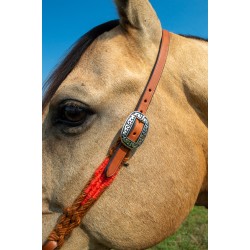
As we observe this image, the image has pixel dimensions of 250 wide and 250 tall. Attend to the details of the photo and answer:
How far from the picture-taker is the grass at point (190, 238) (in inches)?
135

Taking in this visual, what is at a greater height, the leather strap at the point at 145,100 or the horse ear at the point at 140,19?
the horse ear at the point at 140,19

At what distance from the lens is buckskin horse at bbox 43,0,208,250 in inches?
46.3

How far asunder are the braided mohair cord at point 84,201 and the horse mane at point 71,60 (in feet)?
1.06

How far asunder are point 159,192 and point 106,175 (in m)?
0.21

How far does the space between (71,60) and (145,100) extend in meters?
0.33

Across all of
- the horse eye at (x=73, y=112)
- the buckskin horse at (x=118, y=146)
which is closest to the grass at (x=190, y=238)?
the buckskin horse at (x=118, y=146)

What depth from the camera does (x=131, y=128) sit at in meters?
1.17

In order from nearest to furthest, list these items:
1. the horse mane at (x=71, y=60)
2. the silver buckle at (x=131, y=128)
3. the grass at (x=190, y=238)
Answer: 1. the silver buckle at (x=131, y=128)
2. the horse mane at (x=71, y=60)
3. the grass at (x=190, y=238)

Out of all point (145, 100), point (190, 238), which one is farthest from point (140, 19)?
point (190, 238)

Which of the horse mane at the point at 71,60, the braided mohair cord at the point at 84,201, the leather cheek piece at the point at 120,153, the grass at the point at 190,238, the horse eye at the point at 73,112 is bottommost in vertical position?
the grass at the point at 190,238

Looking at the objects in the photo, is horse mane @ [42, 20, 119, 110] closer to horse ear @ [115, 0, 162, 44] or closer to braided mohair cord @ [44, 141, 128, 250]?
horse ear @ [115, 0, 162, 44]

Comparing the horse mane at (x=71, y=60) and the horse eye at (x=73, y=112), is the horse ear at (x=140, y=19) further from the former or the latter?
the horse eye at (x=73, y=112)

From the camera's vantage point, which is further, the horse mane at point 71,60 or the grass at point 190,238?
the grass at point 190,238
